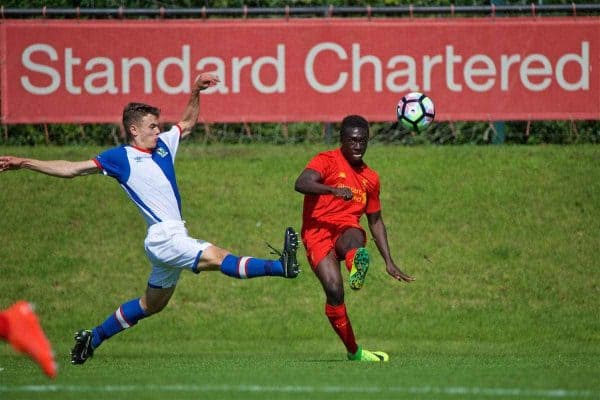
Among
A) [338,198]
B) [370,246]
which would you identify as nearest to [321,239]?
[338,198]

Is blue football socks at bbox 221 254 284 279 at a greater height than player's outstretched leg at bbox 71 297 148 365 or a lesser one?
greater

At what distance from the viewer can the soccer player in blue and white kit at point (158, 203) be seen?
10.6 m

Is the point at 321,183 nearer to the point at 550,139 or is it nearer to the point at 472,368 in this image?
the point at 472,368

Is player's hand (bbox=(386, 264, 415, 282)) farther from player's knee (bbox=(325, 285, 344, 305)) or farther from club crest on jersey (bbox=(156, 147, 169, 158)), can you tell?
club crest on jersey (bbox=(156, 147, 169, 158))

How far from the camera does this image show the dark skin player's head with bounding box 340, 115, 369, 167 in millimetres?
11680

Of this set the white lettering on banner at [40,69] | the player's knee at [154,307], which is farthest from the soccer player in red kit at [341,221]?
the white lettering on banner at [40,69]

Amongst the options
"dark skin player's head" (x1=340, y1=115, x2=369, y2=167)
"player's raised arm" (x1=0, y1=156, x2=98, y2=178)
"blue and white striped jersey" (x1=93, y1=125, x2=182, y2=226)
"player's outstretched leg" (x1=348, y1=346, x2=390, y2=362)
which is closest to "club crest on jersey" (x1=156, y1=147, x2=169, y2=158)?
"blue and white striped jersey" (x1=93, y1=125, x2=182, y2=226)

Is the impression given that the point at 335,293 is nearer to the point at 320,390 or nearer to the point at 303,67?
the point at 320,390

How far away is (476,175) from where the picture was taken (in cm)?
1783

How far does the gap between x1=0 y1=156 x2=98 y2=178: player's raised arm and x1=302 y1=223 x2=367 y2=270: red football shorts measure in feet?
6.83

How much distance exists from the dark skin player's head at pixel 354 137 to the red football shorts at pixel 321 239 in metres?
0.66

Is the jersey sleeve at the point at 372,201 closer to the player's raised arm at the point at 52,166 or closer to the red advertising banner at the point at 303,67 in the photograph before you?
the player's raised arm at the point at 52,166

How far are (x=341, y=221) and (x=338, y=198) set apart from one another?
0.22 meters

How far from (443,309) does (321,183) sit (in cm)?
480
